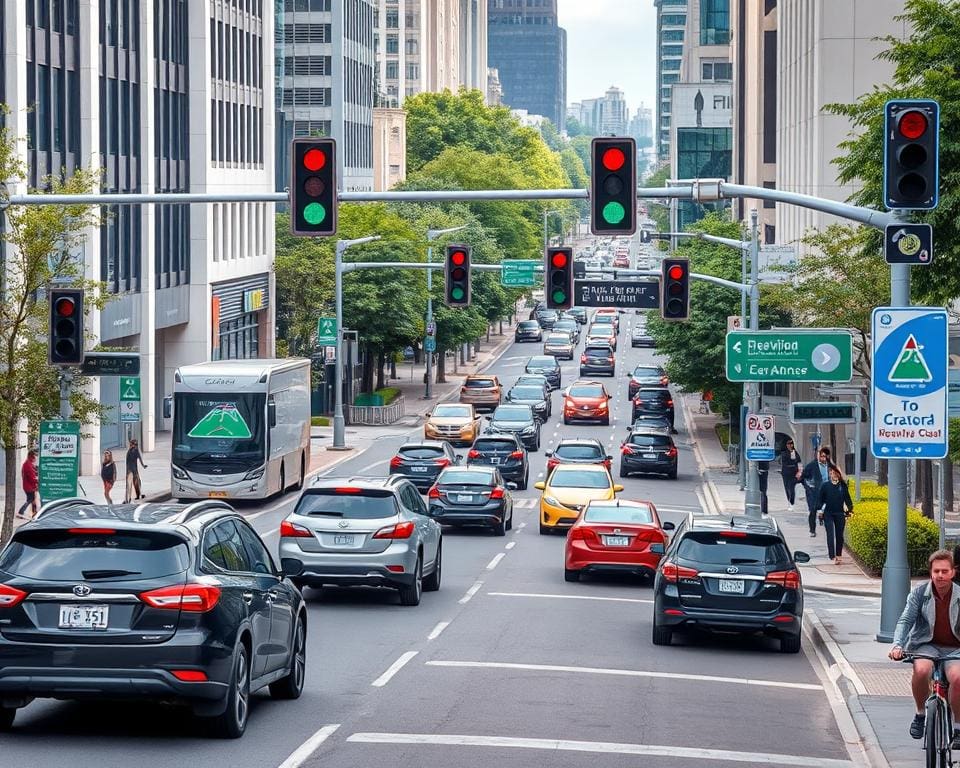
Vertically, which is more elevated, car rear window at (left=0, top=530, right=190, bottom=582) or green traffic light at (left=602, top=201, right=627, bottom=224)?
green traffic light at (left=602, top=201, right=627, bottom=224)

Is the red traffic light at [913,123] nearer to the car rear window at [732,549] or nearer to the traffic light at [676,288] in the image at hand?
the car rear window at [732,549]

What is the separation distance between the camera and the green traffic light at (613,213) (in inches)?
722

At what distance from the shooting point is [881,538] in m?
28.8

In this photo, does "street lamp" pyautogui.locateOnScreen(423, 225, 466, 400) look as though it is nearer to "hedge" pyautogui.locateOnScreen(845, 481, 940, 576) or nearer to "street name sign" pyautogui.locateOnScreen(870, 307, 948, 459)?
"hedge" pyautogui.locateOnScreen(845, 481, 940, 576)

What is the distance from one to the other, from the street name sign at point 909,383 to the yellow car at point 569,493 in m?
16.6

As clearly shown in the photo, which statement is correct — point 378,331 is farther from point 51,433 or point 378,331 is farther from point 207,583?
point 207,583

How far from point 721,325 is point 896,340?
4312 cm

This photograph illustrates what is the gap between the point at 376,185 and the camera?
13000 centimetres

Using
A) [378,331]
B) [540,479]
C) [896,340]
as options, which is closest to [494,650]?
[896,340]

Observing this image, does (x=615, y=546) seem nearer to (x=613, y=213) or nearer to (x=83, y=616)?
(x=613, y=213)

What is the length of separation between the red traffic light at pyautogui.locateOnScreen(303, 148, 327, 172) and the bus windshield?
21372 millimetres

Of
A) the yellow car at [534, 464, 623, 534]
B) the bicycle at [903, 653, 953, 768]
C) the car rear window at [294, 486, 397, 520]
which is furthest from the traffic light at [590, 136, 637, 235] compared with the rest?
the yellow car at [534, 464, 623, 534]

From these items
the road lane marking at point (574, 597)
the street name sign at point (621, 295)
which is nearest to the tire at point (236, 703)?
the road lane marking at point (574, 597)

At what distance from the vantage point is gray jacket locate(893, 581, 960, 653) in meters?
11.9
